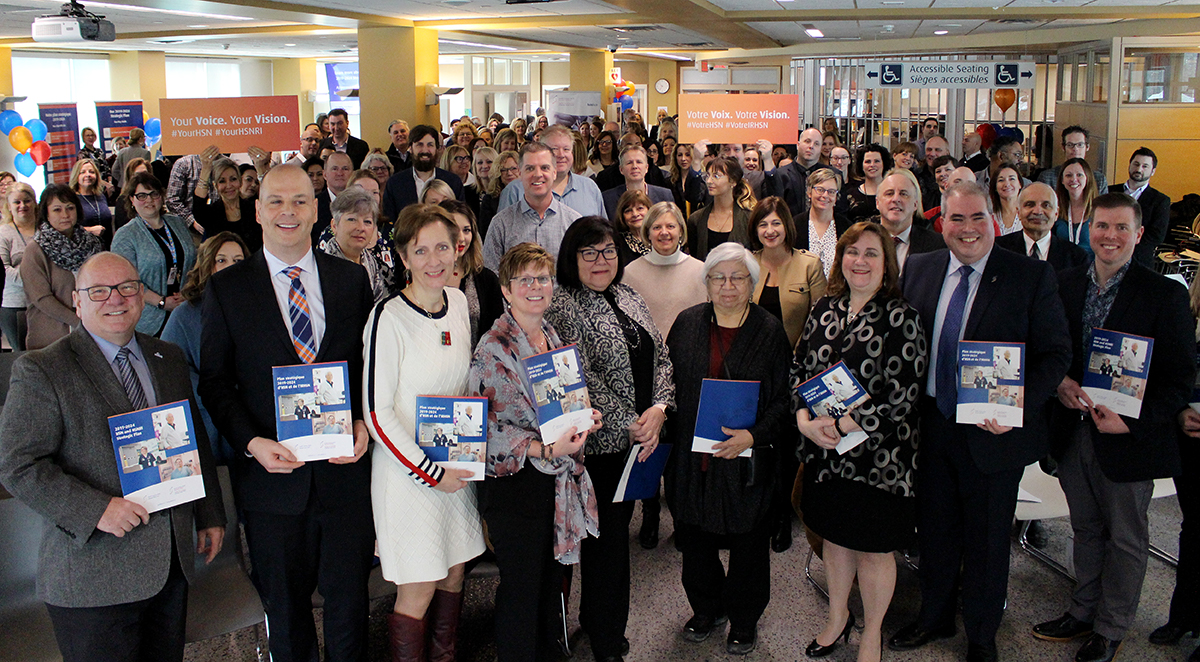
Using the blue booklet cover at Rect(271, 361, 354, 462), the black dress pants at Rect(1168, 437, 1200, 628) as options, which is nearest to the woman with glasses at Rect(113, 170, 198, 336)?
the blue booklet cover at Rect(271, 361, 354, 462)

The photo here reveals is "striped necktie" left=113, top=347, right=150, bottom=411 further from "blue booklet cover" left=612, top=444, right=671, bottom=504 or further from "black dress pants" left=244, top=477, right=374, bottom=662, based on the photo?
"blue booklet cover" left=612, top=444, right=671, bottom=504

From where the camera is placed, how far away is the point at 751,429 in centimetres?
309

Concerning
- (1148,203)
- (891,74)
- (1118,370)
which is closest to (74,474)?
(1118,370)

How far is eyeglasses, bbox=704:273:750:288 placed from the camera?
313cm

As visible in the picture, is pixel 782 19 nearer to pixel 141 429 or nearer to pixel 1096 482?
pixel 1096 482

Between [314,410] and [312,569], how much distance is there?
23.0 inches

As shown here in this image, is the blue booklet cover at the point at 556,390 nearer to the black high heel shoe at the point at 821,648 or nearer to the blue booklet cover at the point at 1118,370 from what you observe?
the black high heel shoe at the point at 821,648

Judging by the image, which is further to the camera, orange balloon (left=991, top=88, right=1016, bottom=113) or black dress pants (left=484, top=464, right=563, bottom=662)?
orange balloon (left=991, top=88, right=1016, bottom=113)

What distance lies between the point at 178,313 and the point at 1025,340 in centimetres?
308

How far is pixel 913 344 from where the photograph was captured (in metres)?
2.99

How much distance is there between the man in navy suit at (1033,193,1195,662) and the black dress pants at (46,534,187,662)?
3.04 metres

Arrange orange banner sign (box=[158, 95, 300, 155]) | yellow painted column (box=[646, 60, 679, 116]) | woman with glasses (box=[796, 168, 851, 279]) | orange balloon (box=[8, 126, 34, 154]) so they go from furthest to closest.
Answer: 1. yellow painted column (box=[646, 60, 679, 116])
2. orange balloon (box=[8, 126, 34, 154])
3. orange banner sign (box=[158, 95, 300, 155])
4. woman with glasses (box=[796, 168, 851, 279])

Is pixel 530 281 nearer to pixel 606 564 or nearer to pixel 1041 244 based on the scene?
pixel 606 564

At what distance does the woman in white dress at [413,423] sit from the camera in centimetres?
268
